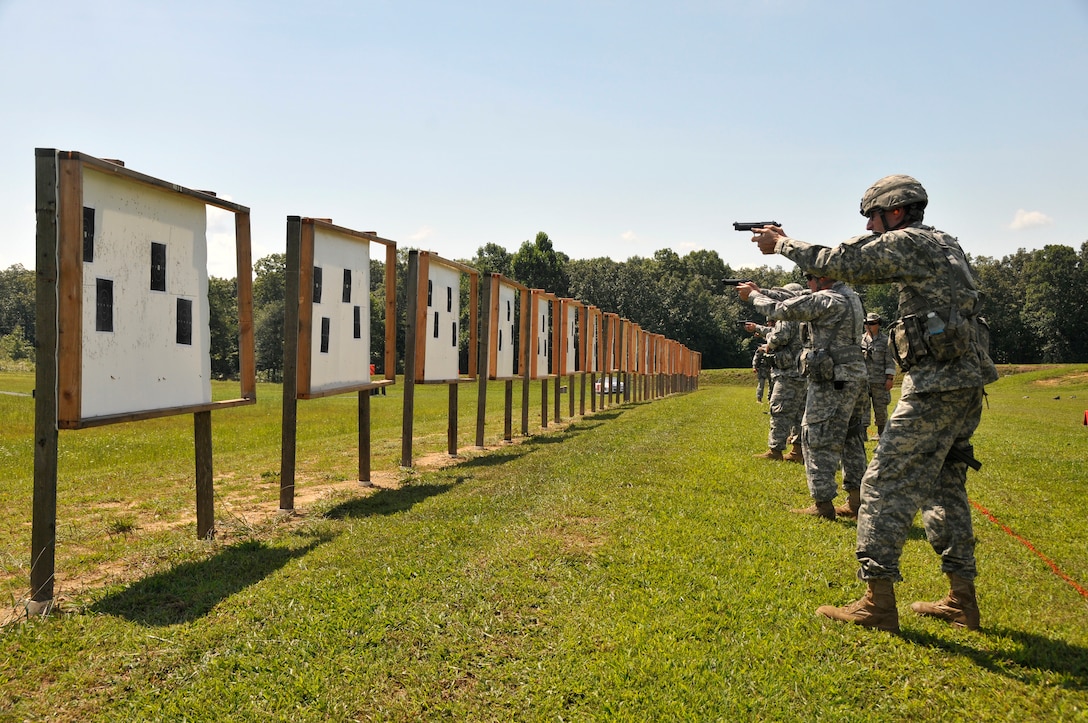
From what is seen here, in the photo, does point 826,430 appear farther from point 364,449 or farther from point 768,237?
point 364,449

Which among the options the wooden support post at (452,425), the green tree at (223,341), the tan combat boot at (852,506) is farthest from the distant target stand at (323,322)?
the green tree at (223,341)

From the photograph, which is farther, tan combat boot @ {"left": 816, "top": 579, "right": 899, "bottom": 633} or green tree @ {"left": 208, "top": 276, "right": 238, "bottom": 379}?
green tree @ {"left": 208, "top": 276, "right": 238, "bottom": 379}

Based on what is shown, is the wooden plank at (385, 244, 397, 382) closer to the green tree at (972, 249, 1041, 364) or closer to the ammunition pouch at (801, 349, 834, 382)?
the ammunition pouch at (801, 349, 834, 382)

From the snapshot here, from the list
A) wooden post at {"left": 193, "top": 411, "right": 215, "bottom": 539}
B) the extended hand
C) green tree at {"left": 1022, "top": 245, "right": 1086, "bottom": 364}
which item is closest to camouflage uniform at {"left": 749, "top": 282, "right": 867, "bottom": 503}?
the extended hand

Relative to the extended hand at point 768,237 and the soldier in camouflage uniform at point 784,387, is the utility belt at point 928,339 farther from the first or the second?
the soldier in camouflage uniform at point 784,387

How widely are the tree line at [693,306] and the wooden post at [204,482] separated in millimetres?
63293

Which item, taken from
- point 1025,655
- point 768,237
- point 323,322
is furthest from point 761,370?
point 1025,655

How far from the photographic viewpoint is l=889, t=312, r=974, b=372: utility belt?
456 cm

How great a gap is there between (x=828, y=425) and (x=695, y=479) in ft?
7.34

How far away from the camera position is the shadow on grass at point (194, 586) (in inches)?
192

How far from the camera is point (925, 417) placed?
4.64 m

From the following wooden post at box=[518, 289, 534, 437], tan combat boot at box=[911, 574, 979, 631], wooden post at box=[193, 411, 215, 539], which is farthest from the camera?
wooden post at box=[518, 289, 534, 437]

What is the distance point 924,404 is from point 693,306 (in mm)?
89123

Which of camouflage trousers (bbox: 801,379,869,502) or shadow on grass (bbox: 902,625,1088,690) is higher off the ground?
camouflage trousers (bbox: 801,379,869,502)
